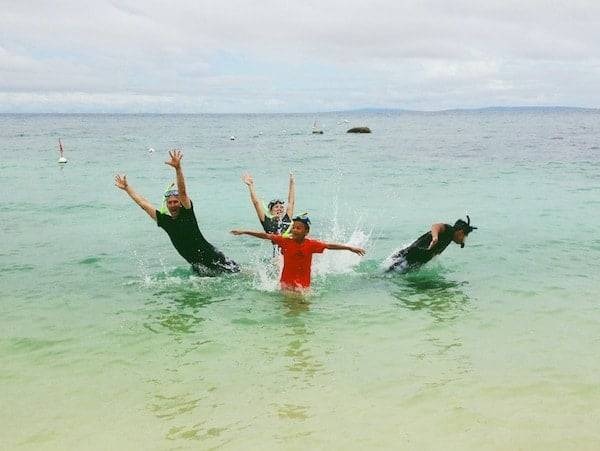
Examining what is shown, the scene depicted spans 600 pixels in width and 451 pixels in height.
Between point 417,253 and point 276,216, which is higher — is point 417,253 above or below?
below

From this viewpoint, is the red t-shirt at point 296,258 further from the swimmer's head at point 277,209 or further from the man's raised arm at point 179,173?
the swimmer's head at point 277,209

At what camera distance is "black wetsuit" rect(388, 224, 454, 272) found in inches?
409

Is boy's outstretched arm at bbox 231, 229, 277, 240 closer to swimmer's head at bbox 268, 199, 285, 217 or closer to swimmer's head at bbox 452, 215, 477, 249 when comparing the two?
swimmer's head at bbox 268, 199, 285, 217

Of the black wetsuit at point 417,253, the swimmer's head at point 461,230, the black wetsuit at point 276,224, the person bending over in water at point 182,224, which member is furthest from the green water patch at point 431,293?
the person bending over in water at point 182,224

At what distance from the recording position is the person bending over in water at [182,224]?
908 cm

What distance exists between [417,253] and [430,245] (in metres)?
0.46

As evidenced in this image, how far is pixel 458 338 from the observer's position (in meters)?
7.85

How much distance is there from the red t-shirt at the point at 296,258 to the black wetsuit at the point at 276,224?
5.03 ft

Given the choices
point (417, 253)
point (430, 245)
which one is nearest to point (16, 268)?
point (417, 253)

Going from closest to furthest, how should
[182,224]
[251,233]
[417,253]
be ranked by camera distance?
[251,233], [182,224], [417,253]

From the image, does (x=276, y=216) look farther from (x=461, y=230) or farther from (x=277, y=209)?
(x=461, y=230)

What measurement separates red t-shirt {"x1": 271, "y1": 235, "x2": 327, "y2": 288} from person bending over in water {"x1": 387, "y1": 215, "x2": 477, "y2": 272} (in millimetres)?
2128

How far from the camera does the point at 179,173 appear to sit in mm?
8594

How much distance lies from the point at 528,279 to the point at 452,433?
6.06 metres
